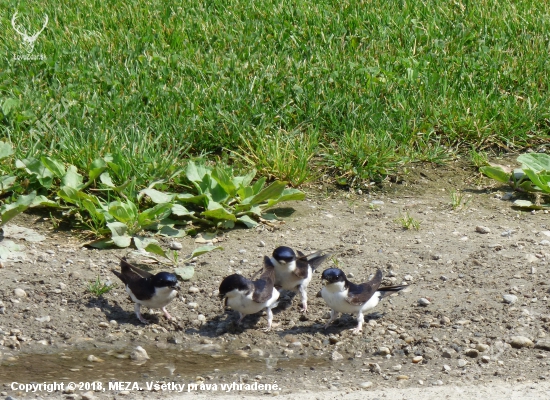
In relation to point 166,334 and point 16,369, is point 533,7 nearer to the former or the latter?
point 166,334

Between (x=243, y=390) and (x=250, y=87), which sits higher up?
(x=250, y=87)

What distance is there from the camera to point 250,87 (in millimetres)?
7070

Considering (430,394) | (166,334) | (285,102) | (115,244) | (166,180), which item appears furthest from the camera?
(285,102)

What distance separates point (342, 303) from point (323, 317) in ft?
1.17

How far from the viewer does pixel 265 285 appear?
4684mm

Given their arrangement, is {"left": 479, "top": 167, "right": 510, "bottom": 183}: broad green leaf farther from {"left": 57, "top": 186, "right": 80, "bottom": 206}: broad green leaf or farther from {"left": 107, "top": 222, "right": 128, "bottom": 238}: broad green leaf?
{"left": 57, "top": 186, "right": 80, "bottom": 206}: broad green leaf

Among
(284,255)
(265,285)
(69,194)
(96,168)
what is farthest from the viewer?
(96,168)

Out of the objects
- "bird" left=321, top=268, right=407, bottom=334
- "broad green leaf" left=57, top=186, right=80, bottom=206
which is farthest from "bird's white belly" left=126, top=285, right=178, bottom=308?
"broad green leaf" left=57, top=186, right=80, bottom=206

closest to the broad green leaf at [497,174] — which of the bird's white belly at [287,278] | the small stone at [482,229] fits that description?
the small stone at [482,229]

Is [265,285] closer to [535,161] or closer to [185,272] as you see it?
[185,272]

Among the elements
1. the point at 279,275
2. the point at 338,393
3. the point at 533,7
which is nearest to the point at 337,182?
the point at 279,275

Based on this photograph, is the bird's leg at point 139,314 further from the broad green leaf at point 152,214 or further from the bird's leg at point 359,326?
the bird's leg at point 359,326

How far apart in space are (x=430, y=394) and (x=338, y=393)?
0.44 metres

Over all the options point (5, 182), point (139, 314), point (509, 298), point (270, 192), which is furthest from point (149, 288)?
point (509, 298)
